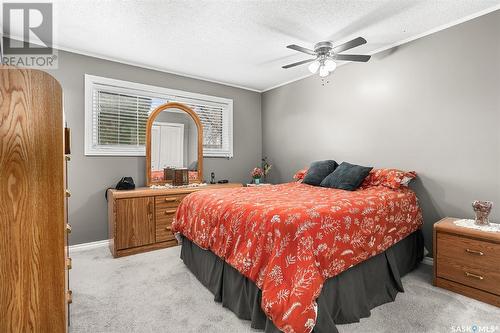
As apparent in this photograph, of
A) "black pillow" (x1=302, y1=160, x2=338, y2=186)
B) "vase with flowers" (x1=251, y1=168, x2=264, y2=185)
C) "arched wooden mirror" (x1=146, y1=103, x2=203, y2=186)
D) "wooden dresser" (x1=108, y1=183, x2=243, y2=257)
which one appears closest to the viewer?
"wooden dresser" (x1=108, y1=183, x2=243, y2=257)

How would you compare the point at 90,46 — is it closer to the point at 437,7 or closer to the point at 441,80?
the point at 437,7

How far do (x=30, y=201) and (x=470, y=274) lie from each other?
9.61 feet

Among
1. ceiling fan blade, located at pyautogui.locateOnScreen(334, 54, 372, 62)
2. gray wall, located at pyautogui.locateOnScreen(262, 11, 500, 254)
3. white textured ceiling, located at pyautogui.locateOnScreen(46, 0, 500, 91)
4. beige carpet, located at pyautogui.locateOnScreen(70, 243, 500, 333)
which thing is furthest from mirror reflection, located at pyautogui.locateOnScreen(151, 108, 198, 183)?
ceiling fan blade, located at pyautogui.locateOnScreen(334, 54, 372, 62)

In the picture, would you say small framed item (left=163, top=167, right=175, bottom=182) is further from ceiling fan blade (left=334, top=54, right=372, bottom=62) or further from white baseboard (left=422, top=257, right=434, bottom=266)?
white baseboard (left=422, top=257, right=434, bottom=266)

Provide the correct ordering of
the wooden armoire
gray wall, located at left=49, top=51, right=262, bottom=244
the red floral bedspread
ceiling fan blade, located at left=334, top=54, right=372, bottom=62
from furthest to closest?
gray wall, located at left=49, top=51, right=262, bottom=244 → ceiling fan blade, located at left=334, top=54, right=372, bottom=62 → the red floral bedspread → the wooden armoire

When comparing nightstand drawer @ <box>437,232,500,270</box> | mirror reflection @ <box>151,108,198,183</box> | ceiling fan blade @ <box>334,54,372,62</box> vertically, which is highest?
ceiling fan blade @ <box>334,54,372,62</box>

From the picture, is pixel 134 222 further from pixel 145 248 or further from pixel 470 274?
pixel 470 274

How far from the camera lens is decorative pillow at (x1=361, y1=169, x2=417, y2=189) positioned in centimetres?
272

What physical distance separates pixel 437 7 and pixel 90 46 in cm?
374

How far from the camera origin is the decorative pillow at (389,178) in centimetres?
272

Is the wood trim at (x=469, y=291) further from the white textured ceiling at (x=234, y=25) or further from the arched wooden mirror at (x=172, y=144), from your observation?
the arched wooden mirror at (x=172, y=144)

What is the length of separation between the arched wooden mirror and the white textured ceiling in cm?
76

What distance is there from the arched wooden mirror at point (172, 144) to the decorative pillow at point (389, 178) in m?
2.49

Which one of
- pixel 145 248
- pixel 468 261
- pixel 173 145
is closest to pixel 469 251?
pixel 468 261
